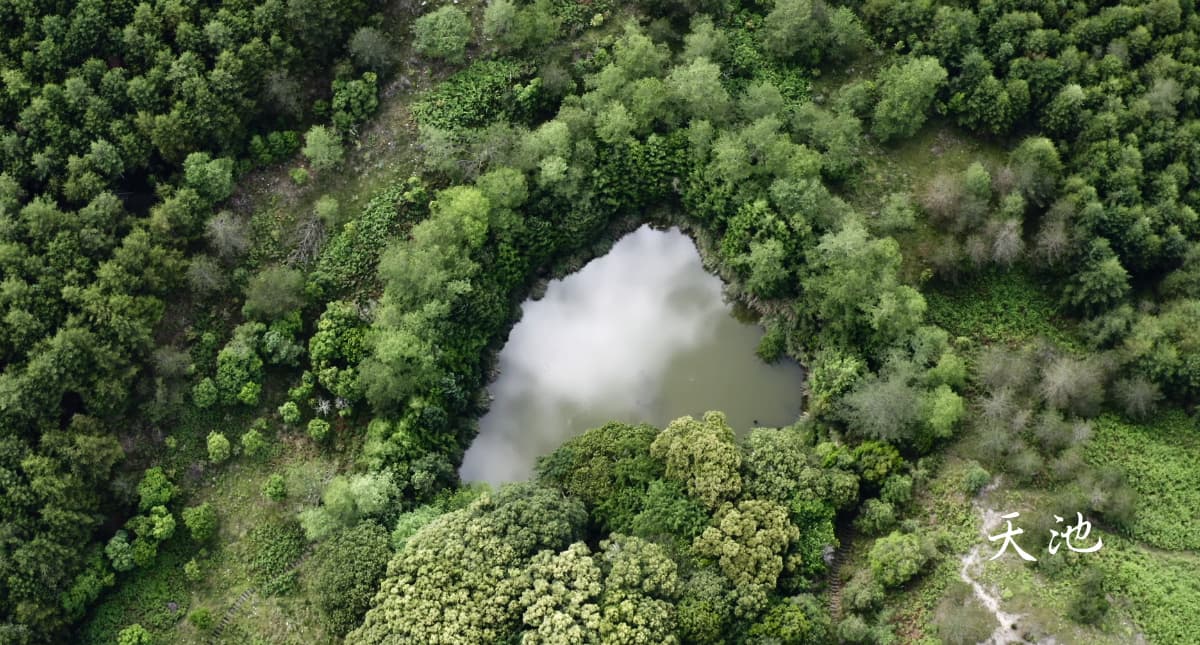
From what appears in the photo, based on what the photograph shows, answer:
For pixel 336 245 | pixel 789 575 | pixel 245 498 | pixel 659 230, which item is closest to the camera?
pixel 789 575

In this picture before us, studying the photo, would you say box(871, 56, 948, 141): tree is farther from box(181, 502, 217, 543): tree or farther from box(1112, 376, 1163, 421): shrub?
box(181, 502, 217, 543): tree

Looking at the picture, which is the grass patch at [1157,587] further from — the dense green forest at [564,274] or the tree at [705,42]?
the tree at [705,42]

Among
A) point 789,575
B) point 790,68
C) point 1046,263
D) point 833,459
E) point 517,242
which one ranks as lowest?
point 789,575

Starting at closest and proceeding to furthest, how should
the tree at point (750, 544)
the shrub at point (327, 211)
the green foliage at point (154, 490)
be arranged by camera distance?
the tree at point (750, 544) < the green foliage at point (154, 490) < the shrub at point (327, 211)

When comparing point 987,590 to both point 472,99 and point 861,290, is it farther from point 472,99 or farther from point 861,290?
point 472,99

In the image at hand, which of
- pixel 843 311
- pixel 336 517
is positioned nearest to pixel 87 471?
pixel 336 517

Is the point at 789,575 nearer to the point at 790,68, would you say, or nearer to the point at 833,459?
the point at 833,459

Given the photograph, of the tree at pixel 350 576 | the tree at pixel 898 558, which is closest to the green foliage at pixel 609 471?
the tree at pixel 350 576
